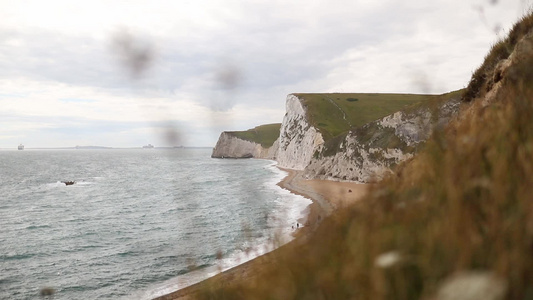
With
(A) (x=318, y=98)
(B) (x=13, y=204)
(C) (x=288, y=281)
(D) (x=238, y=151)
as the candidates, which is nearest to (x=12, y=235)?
(B) (x=13, y=204)

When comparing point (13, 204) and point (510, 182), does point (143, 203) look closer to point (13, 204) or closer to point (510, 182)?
point (13, 204)

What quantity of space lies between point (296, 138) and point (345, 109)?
22.0m

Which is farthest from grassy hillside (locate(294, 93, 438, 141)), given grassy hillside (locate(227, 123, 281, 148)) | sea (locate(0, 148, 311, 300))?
grassy hillside (locate(227, 123, 281, 148))

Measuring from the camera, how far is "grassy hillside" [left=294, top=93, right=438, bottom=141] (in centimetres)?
9850

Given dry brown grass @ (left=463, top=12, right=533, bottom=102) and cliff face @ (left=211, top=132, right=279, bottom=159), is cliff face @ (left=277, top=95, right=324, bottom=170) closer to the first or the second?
cliff face @ (left=211, top=132, right=279, bottom=159)

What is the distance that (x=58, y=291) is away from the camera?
813 inches

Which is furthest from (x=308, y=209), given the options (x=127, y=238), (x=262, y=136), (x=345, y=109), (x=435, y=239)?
(x=262, y=136)

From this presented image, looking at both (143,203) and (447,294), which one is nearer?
(447,294)

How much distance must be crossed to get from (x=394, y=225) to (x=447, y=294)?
3.76 feet

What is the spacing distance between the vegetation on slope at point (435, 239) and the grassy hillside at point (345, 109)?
85010 millimetres

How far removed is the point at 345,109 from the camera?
369ft

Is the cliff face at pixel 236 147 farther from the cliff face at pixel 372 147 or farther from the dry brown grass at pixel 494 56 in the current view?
the dry brown grass at pixel 494 56

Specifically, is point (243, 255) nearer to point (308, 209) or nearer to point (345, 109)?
point (308, 209)

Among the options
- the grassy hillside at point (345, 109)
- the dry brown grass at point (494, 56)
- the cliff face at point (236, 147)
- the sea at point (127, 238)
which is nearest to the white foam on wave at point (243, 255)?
the sea at point (127, 238)
